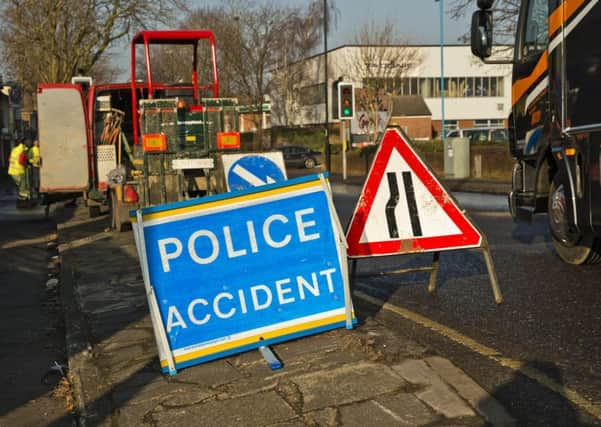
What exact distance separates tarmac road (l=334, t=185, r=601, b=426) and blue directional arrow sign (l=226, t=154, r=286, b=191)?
5.32 ft

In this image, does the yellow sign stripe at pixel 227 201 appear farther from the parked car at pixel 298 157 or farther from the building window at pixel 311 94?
the building window at pixel 311 94

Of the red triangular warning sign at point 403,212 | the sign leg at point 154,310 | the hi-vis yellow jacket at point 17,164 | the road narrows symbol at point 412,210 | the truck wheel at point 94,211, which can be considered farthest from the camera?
the hi-vis yellow jacket at point 17,164

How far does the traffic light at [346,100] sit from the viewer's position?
2956cm

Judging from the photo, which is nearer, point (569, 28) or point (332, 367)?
point (332, 367)

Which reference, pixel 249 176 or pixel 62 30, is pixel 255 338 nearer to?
pixel 249 176

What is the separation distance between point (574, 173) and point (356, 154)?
3302 cm

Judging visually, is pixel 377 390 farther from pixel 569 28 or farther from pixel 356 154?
A: pixel 356 154

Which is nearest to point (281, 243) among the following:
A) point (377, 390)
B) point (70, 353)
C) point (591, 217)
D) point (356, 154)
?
point (377, 390)

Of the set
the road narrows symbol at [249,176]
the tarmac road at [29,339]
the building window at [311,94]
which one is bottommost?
the tarmac road at [29,339]

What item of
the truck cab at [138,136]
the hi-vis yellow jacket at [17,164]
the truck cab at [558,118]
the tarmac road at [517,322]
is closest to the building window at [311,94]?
the hi-vis yellow jacket at [17,164]

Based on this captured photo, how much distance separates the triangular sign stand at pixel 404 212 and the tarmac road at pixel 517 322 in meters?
0.58

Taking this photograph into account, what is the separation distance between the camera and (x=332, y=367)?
5.00 m

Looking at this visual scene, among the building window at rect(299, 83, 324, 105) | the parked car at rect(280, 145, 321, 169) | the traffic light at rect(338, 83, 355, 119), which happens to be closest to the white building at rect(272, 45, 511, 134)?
the building window at rect(299, 83, 324, 105)

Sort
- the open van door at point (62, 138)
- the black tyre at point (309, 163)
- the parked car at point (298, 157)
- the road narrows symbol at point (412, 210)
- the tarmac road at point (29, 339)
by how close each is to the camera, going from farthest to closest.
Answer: the black tyre at point (309, 163)
the parked car at point (298, 157)
the open van door at point (62, 138)
the road narrows symbol at point (412, 210)
the tarmac road at point (29, 339)
